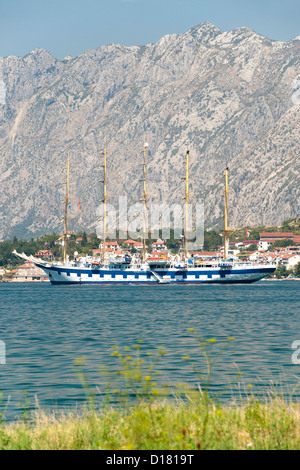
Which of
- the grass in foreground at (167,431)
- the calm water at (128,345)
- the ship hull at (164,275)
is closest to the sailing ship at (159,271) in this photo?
the ship hull at (164,275)

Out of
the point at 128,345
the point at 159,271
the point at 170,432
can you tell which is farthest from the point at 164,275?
the point at 170,432

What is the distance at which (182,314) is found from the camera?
5947 centimetres

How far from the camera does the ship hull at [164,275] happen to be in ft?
462

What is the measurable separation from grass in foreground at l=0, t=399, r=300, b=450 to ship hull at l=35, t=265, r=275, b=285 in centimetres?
12667

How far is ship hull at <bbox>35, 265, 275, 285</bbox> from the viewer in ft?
462

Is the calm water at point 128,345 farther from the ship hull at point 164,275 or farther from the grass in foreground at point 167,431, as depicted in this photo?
the ship hull at point 164,275

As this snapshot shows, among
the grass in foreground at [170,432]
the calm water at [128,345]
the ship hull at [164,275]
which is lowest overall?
the ship hull at [164,275]

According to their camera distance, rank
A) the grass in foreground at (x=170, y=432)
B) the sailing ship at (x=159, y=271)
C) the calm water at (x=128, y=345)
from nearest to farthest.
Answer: the grass in foreground at (x=170, y=432), the calm water at (x=128, y=345), the sailing ship at (x=159, y=271)

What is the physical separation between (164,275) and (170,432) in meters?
132

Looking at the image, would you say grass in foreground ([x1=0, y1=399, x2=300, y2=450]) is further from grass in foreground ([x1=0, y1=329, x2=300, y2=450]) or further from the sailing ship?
the sailing ship

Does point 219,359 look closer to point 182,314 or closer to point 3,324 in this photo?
point 3,324

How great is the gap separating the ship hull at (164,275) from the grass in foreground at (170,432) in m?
Answer: 127

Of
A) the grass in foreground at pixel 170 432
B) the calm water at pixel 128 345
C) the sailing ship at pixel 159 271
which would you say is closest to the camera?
the grass in foreground at pixel 170 432

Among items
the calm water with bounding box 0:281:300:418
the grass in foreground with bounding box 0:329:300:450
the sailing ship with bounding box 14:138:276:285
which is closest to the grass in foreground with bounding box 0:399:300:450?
the grass in foreground with bounding box 0:329:300:450
